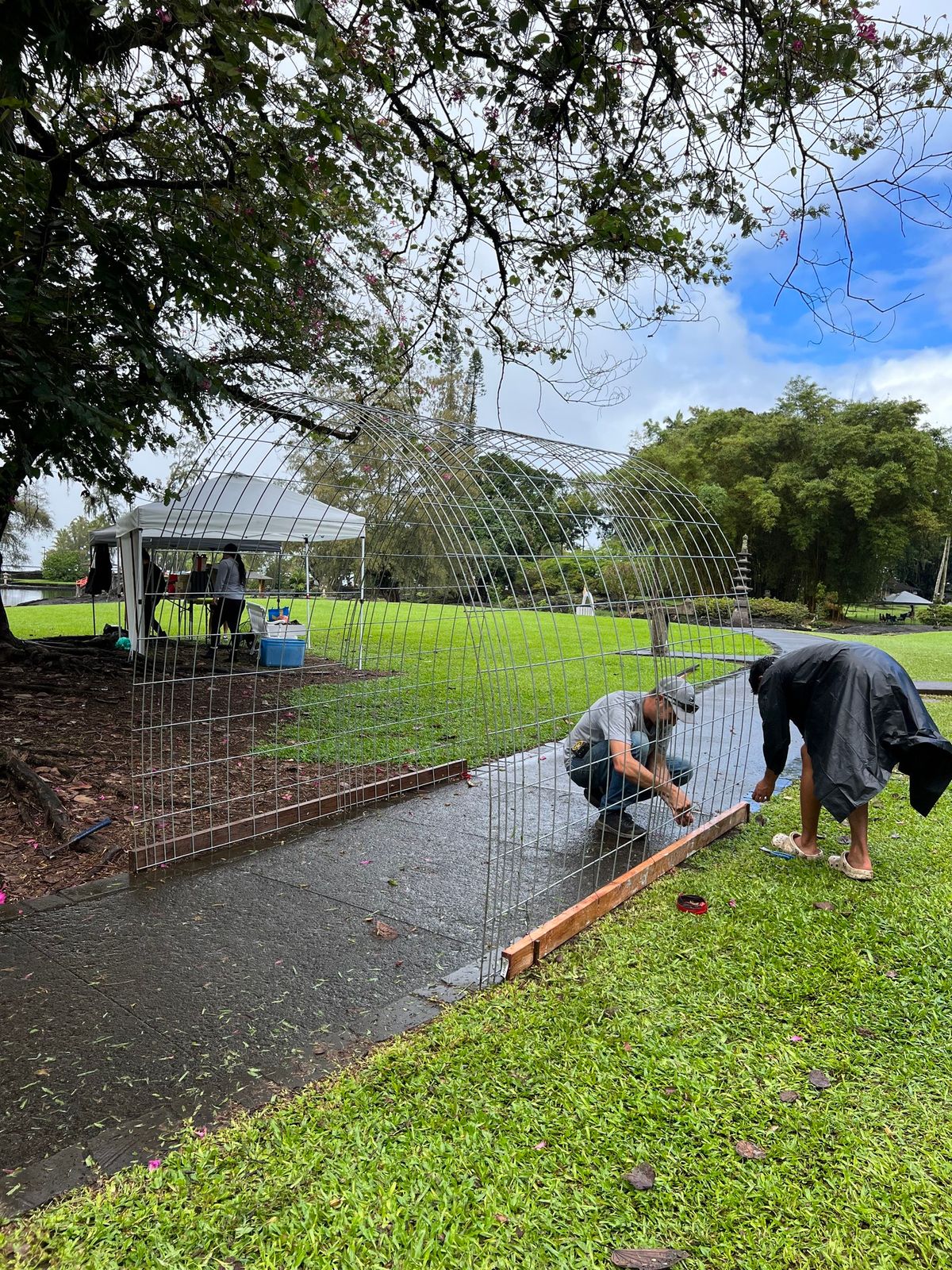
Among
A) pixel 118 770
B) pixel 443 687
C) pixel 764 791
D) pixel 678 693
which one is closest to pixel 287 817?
pixel 118 770

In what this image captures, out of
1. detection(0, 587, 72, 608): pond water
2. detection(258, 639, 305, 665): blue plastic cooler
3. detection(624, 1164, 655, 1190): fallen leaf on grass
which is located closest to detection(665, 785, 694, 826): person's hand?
detection(624, 1164, 655, 1190): fallen leaf on grass

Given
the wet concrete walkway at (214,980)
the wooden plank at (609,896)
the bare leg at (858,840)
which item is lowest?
the wet concrete walkway at (214,980)

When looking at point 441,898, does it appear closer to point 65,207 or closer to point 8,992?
point 8,992

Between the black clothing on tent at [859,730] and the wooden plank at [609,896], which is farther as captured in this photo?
the black clothing on tent at [859,730]

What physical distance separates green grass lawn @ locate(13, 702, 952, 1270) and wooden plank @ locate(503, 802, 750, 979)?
113 millimetres

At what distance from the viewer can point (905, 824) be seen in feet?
16.9

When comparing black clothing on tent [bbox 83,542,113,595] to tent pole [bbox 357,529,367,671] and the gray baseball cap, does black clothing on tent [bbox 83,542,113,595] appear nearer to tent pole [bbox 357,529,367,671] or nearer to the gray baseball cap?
tent pole [bbox 357,529,367,671]

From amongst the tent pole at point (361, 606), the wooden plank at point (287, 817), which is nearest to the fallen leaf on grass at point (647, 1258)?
the wooden plank at point (287, 817)

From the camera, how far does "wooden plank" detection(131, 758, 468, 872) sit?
4.39 m

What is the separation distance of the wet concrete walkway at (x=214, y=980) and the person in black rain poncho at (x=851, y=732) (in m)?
1.24

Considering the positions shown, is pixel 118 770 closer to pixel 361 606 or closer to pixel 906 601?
pixel 361 606

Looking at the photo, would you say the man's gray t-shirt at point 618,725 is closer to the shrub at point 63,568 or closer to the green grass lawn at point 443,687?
the green grass lawn at point 443,687

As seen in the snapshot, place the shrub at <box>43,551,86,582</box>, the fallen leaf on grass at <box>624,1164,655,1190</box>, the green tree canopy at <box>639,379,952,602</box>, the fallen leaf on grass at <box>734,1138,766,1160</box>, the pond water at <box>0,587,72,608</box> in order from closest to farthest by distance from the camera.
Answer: the fallen leaf on grass at <box>624,1164,655,1190</box>
the fallen leaf on grass at <box>734,1138,766,1160</box>
the green tree canopy at <box>639,379,952,602</box>
the pond water at <box>0,587,72,608</box>
the shrub at <box>43,551,86,582</box>

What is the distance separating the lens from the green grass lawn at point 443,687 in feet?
13.4
